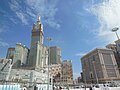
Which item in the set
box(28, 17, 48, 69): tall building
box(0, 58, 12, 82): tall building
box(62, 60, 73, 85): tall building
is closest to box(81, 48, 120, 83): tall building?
box(62, 60, 73, 85): tall building

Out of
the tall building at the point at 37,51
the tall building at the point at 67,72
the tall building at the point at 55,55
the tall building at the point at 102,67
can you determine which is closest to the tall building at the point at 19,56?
the tall building at the point at 37,51

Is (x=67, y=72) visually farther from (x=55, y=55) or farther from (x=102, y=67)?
(x=55, y=55)

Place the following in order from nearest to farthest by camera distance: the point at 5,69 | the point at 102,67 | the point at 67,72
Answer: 1. the point at 5,69
2. the point at 102,67
3. the point at 67,72

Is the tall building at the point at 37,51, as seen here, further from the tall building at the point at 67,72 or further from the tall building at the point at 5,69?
the tall building at the point at 5,69

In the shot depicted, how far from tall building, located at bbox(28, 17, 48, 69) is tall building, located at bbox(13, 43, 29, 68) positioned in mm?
9998

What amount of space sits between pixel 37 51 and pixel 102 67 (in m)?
67.5

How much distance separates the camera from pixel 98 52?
110375mm

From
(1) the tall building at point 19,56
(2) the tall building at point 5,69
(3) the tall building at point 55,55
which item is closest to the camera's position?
(2) the tall building at point 5,69

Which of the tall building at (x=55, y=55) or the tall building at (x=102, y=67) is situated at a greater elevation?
the tall building at (x=55, y=55)

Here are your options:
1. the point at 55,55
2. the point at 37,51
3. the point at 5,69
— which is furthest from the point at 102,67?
the point at 5,69

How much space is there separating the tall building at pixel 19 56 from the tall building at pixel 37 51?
10.00m

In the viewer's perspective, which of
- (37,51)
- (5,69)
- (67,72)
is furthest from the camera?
(37,51)

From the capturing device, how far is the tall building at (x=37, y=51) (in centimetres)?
12330

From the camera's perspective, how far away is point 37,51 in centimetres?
12681
